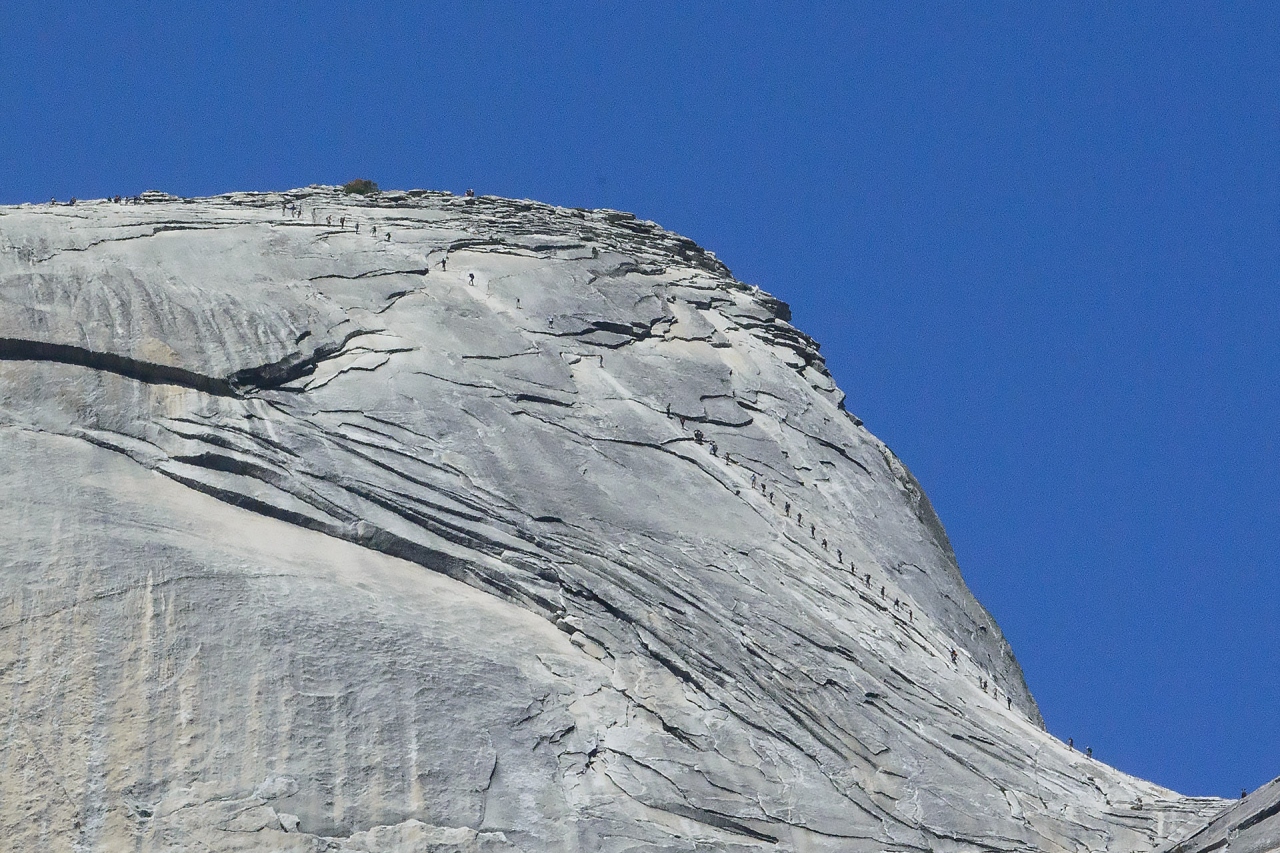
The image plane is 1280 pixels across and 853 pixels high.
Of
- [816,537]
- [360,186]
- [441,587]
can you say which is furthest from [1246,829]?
[360,186]

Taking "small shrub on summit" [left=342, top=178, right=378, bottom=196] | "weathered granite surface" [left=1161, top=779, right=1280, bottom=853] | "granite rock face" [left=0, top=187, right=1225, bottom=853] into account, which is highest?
"small shrub on summit" [left=342, top=178, right=378, bottom=196]

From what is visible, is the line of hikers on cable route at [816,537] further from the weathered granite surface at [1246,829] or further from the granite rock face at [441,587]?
the weathered granite surface at [1246,829]

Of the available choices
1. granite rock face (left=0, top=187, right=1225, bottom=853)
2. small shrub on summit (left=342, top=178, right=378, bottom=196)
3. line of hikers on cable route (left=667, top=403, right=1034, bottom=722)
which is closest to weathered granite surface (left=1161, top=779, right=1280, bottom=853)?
granite rock face (left=0, top=187, right=1225, bottom=853)

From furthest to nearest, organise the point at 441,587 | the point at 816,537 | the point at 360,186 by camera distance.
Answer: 1. the point at 360,186
2. the point at 816,537
3. the point at 441,587

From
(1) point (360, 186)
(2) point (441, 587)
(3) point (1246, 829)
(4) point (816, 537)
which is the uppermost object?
(1) point (360, 186)

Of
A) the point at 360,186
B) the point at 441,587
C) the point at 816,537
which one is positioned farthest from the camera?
the point at 360,186

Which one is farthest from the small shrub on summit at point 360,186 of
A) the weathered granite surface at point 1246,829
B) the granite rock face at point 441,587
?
the weathered granite surface at point 1246,829

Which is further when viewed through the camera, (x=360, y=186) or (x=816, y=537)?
(x=360, y=186)

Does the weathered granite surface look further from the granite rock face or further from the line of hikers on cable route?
the line of hikers on cable route

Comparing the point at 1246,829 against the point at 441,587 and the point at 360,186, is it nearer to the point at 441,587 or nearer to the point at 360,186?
the point at 441,587
